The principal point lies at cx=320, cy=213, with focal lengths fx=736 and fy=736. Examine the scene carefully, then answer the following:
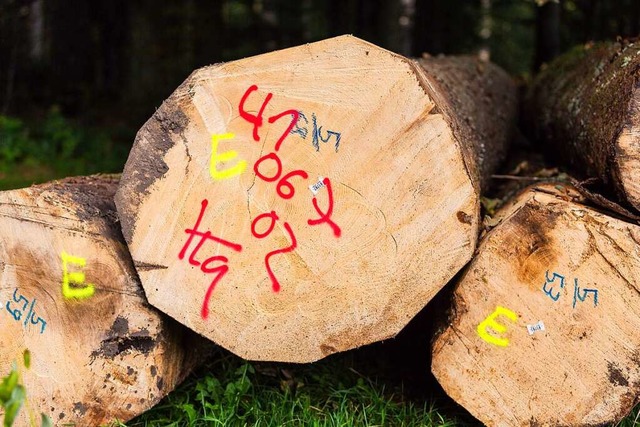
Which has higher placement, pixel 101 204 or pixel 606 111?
pixel 606 111

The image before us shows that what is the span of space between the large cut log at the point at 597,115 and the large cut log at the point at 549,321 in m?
0.20

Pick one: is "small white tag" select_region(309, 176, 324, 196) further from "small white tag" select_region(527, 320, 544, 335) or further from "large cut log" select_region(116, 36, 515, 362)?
"small white tag" select_region(527, 320, 544, 335)

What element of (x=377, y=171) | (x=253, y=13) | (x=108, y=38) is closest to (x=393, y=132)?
(x=377, y=171)

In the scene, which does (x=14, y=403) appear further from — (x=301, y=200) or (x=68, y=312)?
(x=301, y=200)

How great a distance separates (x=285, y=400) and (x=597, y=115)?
66.6 inches

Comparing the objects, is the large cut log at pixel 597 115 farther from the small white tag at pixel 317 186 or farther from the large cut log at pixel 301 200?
the small white tag at pixel 317 186

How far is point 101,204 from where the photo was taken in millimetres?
2756

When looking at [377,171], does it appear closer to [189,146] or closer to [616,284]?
A: [189,146]

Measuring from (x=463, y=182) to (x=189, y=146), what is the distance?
0.92m

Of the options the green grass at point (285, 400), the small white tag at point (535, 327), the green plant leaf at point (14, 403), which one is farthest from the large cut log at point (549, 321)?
the green plant leaf at point (14, 403)

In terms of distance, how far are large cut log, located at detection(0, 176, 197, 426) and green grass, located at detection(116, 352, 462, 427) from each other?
0.96 ft

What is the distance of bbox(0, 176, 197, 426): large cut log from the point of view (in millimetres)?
2516

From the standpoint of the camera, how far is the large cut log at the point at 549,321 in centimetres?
242

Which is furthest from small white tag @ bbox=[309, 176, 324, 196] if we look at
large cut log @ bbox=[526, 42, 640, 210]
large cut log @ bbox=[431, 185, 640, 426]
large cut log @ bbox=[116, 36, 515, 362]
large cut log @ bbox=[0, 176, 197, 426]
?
large cut log @ bbox=[526, 42, 640, 210]
